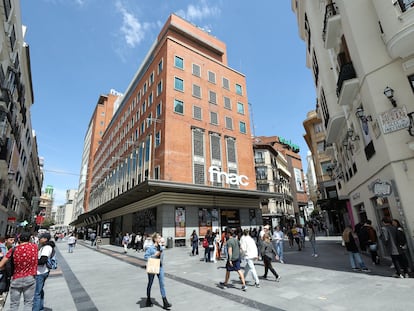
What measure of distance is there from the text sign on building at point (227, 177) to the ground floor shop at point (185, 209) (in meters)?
1.95

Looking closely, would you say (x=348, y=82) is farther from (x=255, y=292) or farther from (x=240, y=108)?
(x=240, y=108)

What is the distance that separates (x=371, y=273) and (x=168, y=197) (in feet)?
58.1

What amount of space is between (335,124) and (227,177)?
1555cm

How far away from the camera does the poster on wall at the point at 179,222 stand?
76.0 ft

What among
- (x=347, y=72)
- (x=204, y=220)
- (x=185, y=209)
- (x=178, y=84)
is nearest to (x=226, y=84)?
(x=178, y=84)

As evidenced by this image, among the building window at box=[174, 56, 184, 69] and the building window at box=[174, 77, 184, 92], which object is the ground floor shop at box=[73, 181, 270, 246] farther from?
the building window at box=[174, 56, 184, 69]

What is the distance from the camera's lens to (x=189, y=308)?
5703mm

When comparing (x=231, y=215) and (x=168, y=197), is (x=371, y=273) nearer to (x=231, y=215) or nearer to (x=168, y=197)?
(x=168, y=197)

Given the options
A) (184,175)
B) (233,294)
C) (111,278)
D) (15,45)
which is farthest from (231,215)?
(15,45)

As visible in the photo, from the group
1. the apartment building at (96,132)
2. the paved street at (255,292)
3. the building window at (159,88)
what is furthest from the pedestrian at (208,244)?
the apartment building at (96,132)

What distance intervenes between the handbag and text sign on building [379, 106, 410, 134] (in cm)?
965

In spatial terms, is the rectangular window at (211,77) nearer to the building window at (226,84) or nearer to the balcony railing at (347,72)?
the building window at (226,84)

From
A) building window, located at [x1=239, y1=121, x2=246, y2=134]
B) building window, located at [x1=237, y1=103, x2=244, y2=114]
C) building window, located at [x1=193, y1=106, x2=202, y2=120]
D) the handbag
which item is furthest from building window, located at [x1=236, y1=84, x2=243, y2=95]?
the handbag

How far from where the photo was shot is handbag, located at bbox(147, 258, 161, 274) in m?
6.00
